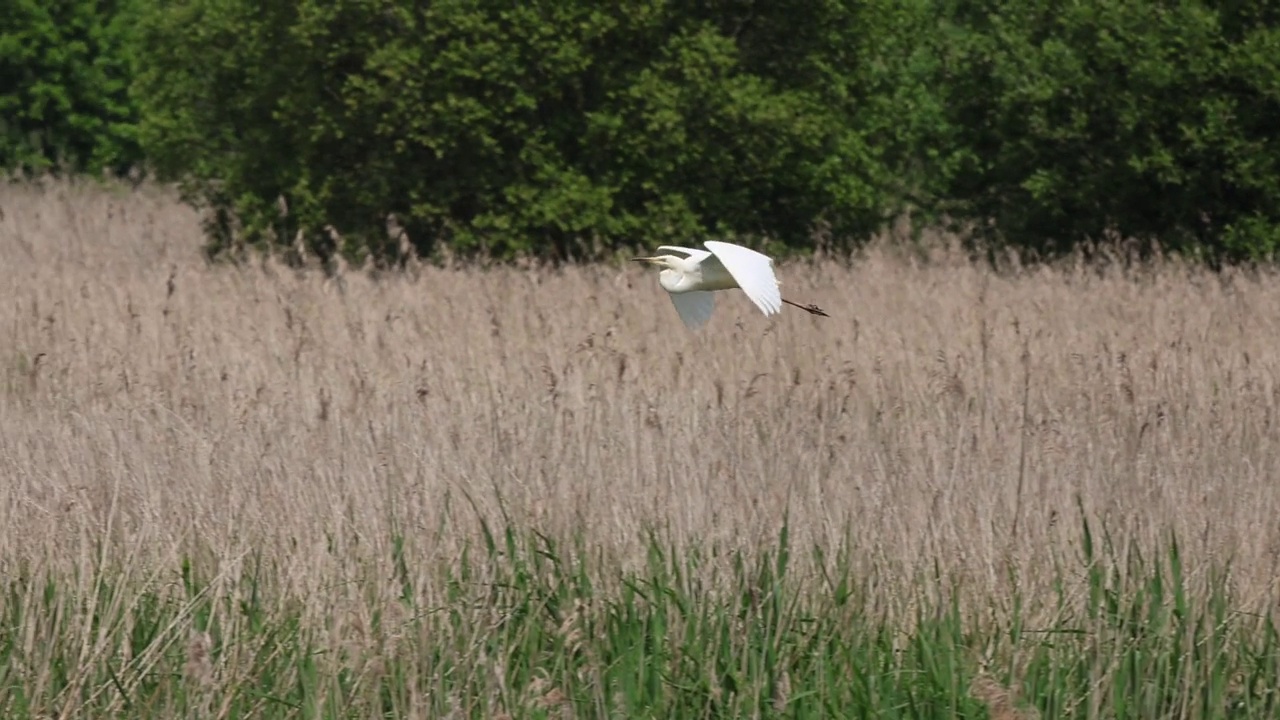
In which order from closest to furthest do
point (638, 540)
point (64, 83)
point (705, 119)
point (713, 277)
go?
point (638, 540) → point (713, 277) → point (705, 119) → point (64, 83)

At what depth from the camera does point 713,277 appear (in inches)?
211

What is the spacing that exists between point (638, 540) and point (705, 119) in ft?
26.0

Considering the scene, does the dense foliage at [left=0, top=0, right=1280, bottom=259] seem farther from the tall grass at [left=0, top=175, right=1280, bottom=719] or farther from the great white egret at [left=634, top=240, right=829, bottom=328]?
the great white egret at [left=634, top=240, right=829, bottom=328]

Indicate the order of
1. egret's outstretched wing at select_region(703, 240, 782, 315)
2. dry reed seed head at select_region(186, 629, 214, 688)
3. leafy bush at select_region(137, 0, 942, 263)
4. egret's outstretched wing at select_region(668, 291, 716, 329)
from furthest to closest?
leafy bush at select_region(137, 0, 942, 263) → egret's outstretched wing at select_region(668, 291, 716, 329) → egret's outstretched wing at select_region(703, 240, 782, 315) → dry reed seed head at select_region(186, 629, 214, 688)

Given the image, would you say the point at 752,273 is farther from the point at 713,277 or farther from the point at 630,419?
the point at 630,419

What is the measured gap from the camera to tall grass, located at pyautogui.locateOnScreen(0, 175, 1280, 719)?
4039 millimetres

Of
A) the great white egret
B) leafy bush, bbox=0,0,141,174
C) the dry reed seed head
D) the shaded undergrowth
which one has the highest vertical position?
leafy bush, bbox=0,0,141,174

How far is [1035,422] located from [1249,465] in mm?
1125

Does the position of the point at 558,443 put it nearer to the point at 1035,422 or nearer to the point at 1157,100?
the point at 1035,422

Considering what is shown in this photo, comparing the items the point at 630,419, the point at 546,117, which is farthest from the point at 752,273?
the point at 546,117

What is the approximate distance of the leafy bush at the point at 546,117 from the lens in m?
12.1

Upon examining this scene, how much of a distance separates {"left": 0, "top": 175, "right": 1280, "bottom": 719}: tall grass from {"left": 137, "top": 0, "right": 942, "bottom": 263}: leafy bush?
4.91 metres

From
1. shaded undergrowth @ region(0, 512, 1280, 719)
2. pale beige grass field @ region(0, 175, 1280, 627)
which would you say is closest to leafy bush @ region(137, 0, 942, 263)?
pale beige grass field @ region(0, 175, 1280, 627)

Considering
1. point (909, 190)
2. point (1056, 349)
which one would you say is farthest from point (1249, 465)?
point (909, 190)
